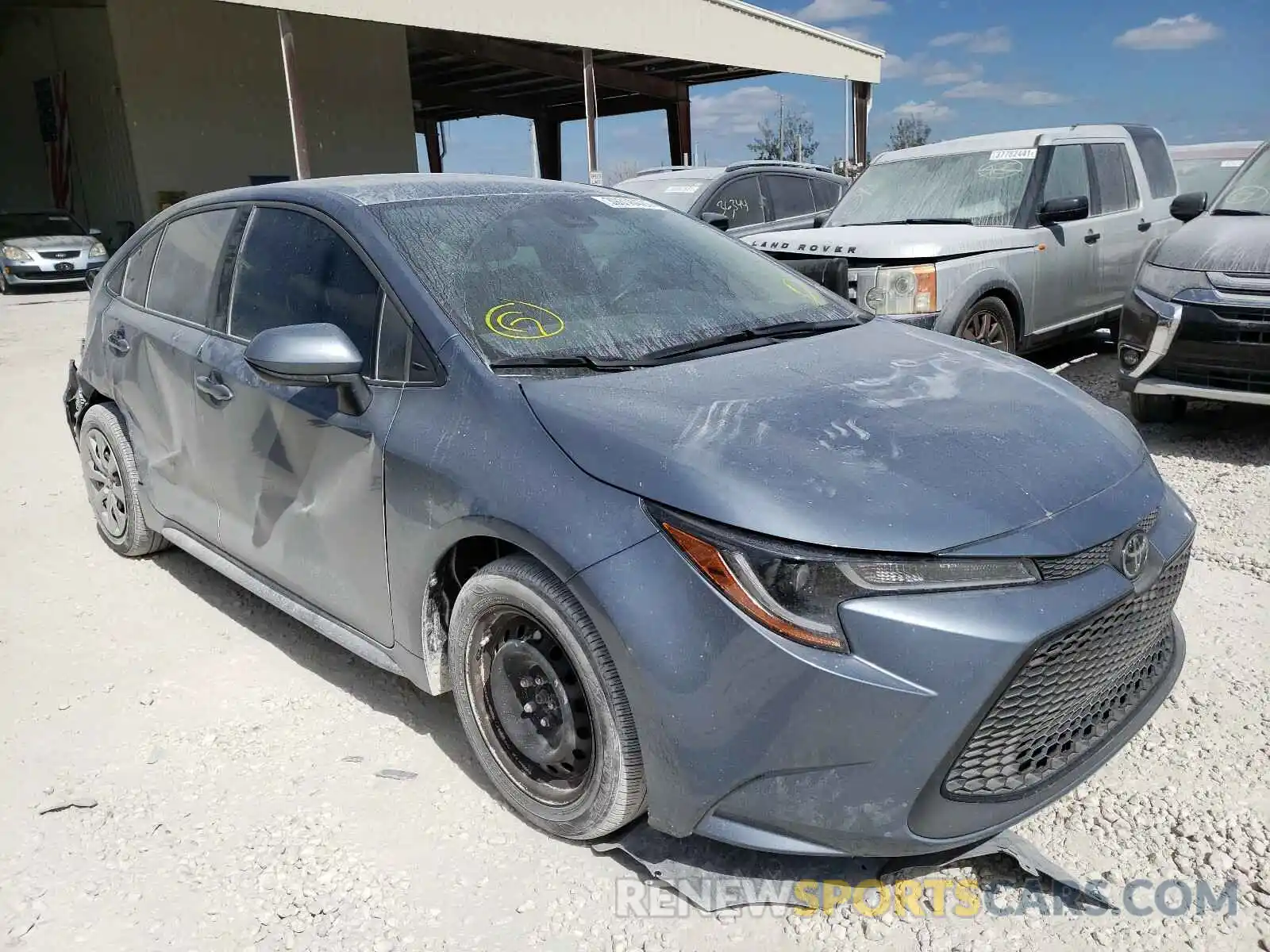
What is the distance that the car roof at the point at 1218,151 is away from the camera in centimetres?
1005

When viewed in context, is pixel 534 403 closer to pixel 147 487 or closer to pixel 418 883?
pixel 418 883

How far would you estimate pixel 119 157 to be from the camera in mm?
17984

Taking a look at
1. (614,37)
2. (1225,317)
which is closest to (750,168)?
(1225,317)

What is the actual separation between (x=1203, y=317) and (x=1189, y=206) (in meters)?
1.27

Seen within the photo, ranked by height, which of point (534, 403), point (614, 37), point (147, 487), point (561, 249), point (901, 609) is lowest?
point (147, 487)

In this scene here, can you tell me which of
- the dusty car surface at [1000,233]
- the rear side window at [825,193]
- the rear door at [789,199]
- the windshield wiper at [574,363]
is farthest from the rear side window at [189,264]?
the rear side window at [825,193]

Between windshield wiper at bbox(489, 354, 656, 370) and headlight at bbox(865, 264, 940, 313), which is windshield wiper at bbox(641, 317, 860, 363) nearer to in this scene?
windshield wiper at bbox(489, 354, 656, 370)

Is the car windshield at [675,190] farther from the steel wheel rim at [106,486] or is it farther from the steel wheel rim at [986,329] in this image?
the steel wheel rim at [106,486]

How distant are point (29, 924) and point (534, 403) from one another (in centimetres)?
172

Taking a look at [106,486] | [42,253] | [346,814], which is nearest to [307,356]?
[346,814]

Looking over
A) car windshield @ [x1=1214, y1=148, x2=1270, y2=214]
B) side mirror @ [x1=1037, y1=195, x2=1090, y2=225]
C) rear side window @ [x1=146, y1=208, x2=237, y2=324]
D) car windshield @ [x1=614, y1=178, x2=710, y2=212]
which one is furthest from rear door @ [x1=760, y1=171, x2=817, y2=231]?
rear side window @ [x1=146, y1=208, x2=237, y2=324]

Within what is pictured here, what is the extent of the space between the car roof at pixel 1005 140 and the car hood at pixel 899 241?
919 mm

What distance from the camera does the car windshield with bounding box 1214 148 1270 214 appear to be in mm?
5882

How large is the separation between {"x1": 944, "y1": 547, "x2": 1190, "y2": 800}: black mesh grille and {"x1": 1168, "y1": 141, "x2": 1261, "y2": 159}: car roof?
945 centimetres
